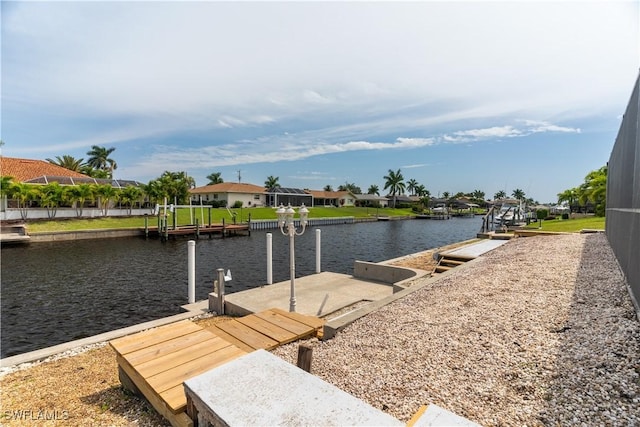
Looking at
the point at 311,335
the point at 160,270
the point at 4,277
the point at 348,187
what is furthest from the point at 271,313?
the point at 348,187

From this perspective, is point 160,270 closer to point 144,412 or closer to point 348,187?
point 144,412

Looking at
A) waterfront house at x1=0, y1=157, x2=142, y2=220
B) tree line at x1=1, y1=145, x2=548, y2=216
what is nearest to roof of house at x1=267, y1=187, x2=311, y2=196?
tree line at x1=1, y1=145, x2=548, y2=216

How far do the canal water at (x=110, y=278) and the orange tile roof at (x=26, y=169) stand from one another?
1676 cm

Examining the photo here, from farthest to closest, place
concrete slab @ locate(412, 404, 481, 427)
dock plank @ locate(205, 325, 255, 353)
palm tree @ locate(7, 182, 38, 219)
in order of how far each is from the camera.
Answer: palm tree @ locate(7, 182, 38, 219), dock plank @ locate(205, 325, 255, 353), concrete slab @ locate(412, 404, 481, 427)

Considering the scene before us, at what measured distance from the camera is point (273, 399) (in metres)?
2.03

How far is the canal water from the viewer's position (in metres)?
8.66

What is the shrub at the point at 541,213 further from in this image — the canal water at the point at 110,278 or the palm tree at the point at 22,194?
the palm tree at the point at 22,194

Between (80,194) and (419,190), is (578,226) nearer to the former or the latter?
(80,194)

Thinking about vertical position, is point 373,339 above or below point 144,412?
above

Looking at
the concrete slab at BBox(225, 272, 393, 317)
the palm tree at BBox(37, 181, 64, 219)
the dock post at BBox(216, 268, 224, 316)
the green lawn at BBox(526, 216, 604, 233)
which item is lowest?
the concrete slab at BBox(225, 272, 393, 317)

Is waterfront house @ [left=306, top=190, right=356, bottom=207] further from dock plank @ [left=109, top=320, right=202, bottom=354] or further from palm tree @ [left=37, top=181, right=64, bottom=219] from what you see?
dock plank @ [left=109, top=320, right=202, bottom=354]

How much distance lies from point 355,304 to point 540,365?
517 cm

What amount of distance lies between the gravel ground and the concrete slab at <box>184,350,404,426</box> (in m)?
0.93

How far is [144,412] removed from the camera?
3.26 metres
